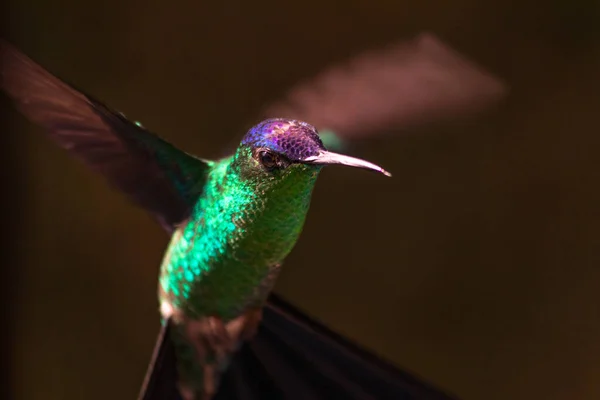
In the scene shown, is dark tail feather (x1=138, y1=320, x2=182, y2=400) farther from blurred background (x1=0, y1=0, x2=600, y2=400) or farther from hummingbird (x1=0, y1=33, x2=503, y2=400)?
blurred background (x1=0, y1=0, x2=600, y2=400)

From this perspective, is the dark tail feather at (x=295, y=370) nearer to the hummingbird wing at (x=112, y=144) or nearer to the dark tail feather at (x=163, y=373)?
the dark tail feather at (x=163, y=373)

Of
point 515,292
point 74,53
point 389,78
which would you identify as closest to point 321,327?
point 389,78

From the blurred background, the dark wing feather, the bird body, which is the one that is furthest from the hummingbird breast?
the blurred background

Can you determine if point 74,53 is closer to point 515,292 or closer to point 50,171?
point 50,171

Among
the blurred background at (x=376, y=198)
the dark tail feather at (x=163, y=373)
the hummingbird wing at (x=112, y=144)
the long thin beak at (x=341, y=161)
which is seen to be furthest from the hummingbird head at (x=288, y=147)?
the blurred background at (x=376, y=198)

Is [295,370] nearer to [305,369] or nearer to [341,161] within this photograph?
[305,369]

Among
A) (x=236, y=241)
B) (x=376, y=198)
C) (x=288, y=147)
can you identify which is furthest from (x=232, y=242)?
(x=376, y=198)
